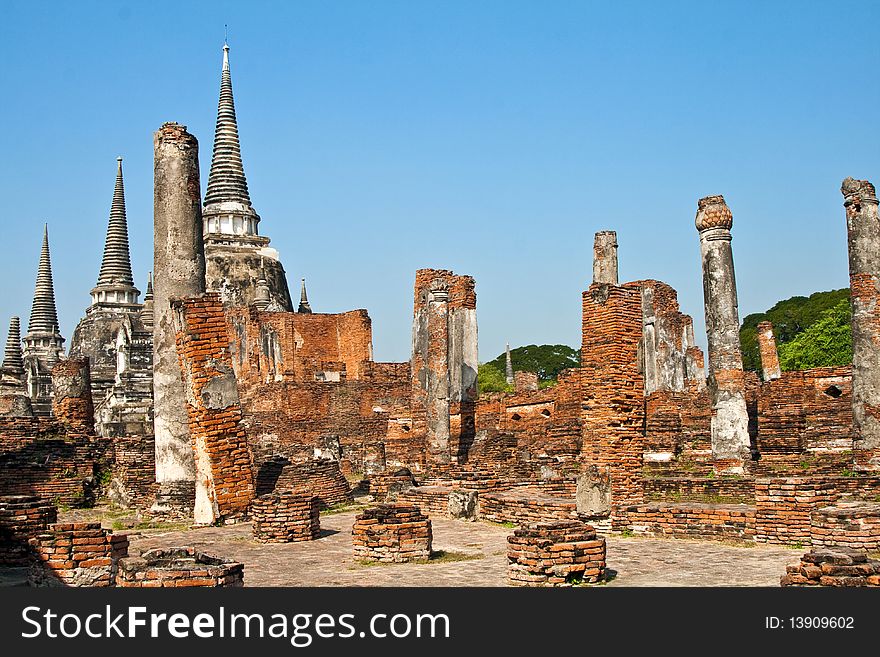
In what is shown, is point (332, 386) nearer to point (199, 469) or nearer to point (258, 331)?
point (258, 331)

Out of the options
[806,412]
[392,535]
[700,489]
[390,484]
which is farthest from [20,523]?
[806,412]

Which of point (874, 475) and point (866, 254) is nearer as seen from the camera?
point (874, 475)

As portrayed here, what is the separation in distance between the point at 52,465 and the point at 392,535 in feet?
30.8

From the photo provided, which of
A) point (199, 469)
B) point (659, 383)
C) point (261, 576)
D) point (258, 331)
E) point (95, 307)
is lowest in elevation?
point (261, 576)

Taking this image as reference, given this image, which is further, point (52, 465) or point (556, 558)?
point (52, 465)

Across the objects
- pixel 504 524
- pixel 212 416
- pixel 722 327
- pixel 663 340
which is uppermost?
pixel 663 340

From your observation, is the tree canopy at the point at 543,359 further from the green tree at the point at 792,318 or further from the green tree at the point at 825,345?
the green tree at the point at 825,345

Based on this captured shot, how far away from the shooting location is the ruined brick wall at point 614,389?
13.0 m

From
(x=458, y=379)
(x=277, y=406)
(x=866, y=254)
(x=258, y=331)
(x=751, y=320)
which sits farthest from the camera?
(x=751, y=320)

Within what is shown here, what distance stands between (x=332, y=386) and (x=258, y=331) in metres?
7.77

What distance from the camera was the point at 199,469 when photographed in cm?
1346

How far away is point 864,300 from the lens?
16.5 metres

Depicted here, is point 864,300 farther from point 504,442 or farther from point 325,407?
point 325,407
